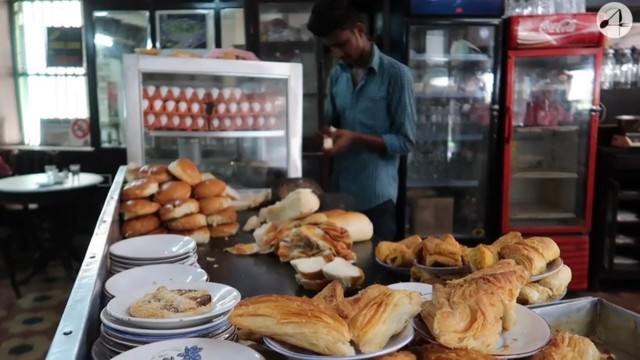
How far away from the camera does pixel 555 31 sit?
4.28 metres

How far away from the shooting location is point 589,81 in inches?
181

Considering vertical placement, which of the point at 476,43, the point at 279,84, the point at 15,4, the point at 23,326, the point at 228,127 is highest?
the point at 15,4

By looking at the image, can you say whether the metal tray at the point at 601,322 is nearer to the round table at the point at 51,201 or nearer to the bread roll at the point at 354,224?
the bread roll at the point at 354,224

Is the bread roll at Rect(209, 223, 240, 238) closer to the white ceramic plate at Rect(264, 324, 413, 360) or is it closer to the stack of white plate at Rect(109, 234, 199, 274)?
the stack of white plate at Rect(109, 234, 199, 274)

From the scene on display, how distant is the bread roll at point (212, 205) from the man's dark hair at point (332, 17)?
4.09 ft

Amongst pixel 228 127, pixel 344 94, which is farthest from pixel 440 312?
pixel 344 94

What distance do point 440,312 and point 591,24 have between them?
167 inches

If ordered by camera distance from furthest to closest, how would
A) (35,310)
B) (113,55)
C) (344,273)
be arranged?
(113,55) < (35,310) < (344,273)

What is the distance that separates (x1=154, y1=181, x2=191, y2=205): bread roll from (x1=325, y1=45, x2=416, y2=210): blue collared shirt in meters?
1.26

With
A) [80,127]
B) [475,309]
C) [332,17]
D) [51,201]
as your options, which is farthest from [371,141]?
[80,127]

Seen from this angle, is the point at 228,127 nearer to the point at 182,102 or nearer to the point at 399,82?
the point at 182,102

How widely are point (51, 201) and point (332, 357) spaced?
13.9 feet

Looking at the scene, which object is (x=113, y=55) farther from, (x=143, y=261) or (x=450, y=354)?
(x=450, y=354)

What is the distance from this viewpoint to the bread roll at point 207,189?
204 cm
